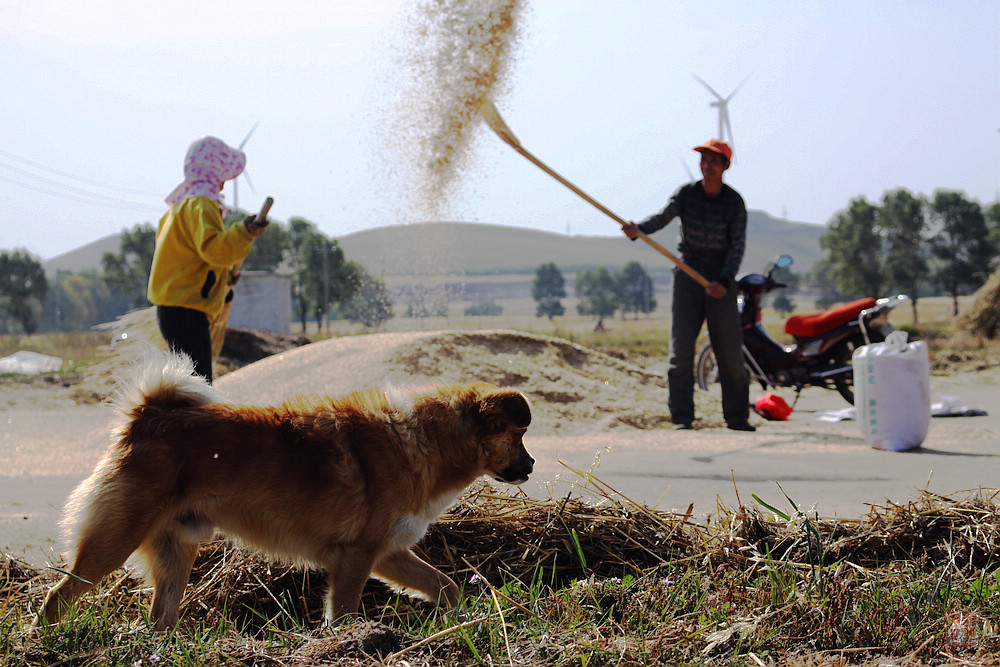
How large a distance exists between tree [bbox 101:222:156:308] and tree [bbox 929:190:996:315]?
5361 cm

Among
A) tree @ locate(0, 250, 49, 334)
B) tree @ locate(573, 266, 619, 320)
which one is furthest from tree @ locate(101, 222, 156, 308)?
tree @ locate(573, 266, 619, 320)

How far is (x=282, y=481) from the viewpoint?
238 centimetres

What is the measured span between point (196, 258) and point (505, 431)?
2.62 meters

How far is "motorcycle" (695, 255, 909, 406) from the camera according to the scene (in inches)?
358

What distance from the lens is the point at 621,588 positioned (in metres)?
2.53

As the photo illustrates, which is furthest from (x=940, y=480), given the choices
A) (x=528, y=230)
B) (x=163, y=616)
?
(x=528, y=230)

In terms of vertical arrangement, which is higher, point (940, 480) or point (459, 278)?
point (459, 278)

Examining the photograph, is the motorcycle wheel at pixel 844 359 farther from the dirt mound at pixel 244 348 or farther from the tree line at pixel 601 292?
the tree line at pixel 601 292

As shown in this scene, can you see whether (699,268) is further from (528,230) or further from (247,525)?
(528,230)

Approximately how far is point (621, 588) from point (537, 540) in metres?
0.63

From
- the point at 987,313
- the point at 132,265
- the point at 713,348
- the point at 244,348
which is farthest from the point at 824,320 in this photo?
the point at 132,265

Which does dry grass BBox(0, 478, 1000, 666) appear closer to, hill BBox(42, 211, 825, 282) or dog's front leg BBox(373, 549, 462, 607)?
dog's front leg BBox(373, 549, 462, 607)

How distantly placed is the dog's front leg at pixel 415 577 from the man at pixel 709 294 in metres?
4.93

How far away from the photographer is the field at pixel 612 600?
6.48 ft
